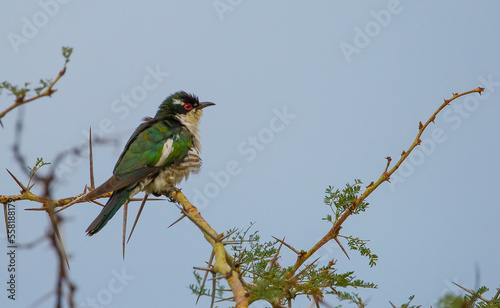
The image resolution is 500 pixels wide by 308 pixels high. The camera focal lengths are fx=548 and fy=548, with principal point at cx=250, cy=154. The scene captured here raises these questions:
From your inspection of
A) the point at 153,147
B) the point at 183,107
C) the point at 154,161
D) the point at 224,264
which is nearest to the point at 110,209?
the point at 154,161

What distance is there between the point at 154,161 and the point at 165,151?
8.5 inches

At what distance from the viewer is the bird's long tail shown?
5468 mm

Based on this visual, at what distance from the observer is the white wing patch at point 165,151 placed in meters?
6.57

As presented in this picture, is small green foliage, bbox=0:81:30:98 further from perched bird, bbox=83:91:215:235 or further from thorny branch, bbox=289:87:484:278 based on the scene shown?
perched bird, bbox=83:91:215:235

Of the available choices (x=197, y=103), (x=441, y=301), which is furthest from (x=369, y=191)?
(x=197, y=103)

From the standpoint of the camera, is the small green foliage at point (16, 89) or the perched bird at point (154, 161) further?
the perched bird at point (154, 161)

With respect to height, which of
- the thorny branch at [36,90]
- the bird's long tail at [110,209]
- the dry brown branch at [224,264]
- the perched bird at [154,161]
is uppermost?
the perched bird at [154,161]

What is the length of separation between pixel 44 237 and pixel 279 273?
6.66 feet

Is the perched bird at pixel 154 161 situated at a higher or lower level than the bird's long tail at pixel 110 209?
higher

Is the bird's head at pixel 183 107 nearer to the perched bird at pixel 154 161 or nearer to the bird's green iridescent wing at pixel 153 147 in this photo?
the perched bird at pixel 154 161

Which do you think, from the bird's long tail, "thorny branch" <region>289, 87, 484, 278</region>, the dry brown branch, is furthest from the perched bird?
"thorny branch" <region>289, 87, 484, 278</region>

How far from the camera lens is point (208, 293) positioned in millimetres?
2943

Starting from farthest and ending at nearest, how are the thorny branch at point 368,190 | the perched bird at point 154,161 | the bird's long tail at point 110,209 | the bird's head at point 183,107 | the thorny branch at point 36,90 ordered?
the bird's head at point 183,107
the perched bird at point 154,161
the bird's long tail at point 110,209
the thorny branch at point 368,190
the thorny branch at point 36,90

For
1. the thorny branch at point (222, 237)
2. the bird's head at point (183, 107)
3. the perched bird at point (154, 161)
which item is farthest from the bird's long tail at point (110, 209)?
the bird's head at point (183, 107)
